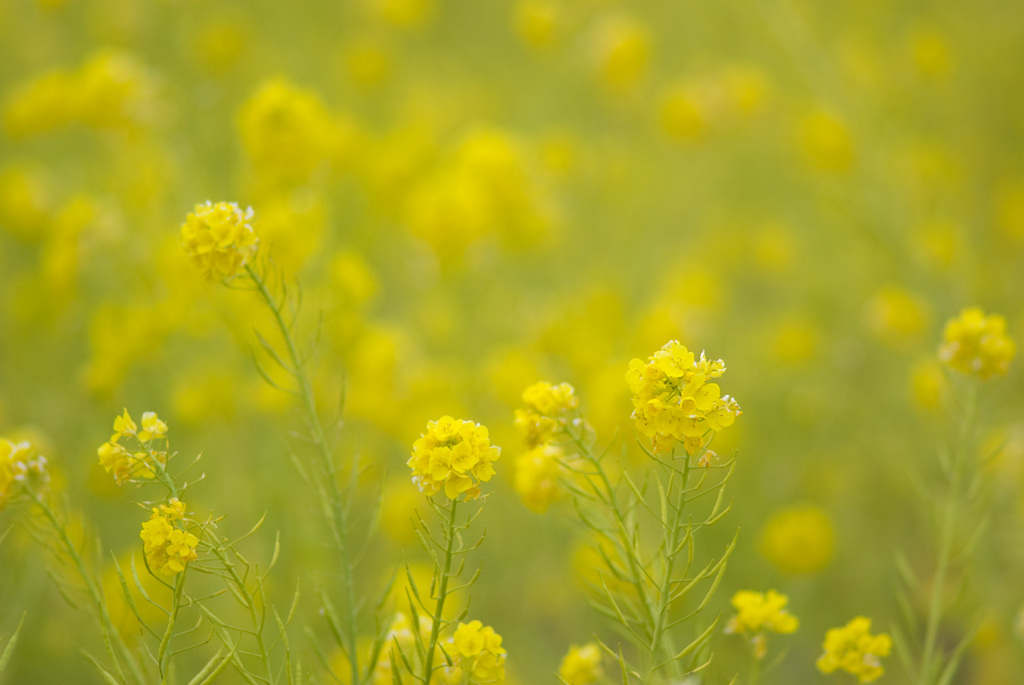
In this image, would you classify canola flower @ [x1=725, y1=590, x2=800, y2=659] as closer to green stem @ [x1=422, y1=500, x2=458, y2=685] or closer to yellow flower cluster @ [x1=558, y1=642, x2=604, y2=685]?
yellow flower cluster @ [x1=558, y1=642, x2=604, y2=685]

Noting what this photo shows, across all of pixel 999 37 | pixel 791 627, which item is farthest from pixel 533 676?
pixel 999 37

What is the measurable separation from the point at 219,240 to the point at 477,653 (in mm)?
735

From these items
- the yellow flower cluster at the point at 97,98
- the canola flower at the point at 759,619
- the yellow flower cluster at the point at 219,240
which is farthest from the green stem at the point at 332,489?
the yellow flower cluster at the point at 97,98

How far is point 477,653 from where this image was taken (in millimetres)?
1043

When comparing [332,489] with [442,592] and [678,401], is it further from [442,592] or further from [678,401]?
[678,401]

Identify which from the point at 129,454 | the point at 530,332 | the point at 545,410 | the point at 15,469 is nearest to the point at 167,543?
the point at 129,454

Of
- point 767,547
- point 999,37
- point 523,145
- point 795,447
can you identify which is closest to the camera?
point 767,547

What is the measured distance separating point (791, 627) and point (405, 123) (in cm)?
401

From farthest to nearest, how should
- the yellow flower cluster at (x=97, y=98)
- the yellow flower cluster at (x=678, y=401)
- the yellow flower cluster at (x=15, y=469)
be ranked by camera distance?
the yellow flower cluster at (x=97, y=98), the yellow flower cluster at (x=15, y=469), the yellow flower cluster at (x=678, y=401)

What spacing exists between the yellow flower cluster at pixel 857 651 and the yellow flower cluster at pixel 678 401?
0.43m

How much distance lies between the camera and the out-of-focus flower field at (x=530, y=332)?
1828mm

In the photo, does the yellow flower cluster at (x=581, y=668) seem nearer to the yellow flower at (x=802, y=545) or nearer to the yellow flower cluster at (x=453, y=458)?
the yellow flower cluster at (x=453, y=458)

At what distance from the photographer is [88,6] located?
498cm

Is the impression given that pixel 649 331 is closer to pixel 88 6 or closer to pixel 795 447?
pixel 795 447
